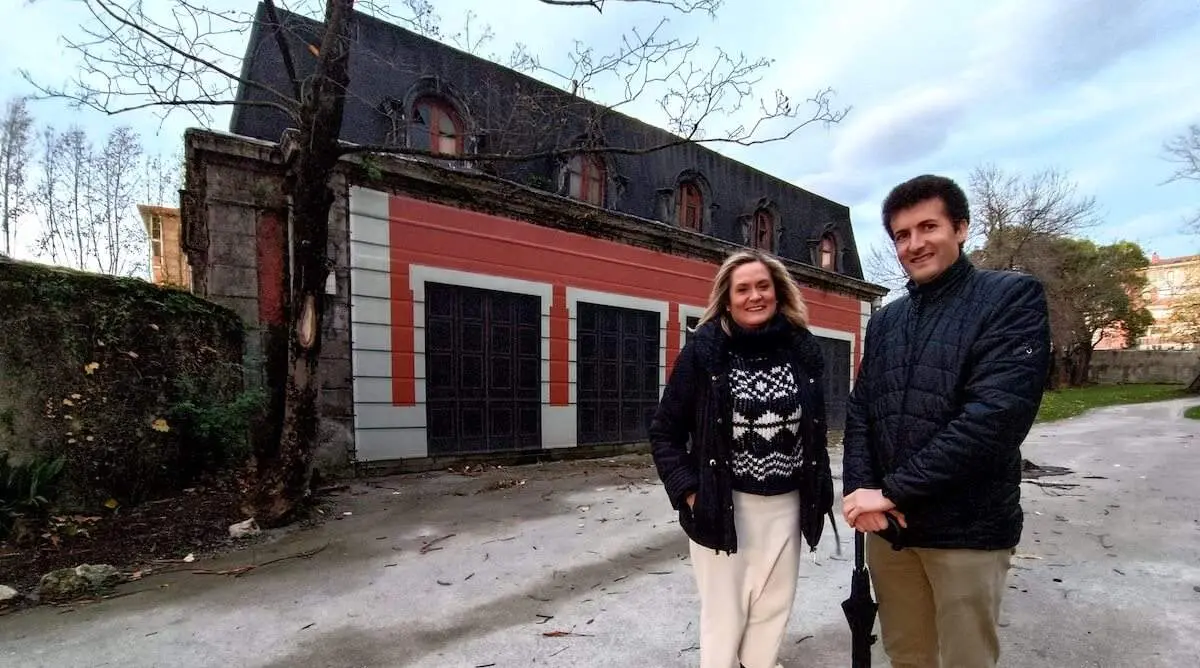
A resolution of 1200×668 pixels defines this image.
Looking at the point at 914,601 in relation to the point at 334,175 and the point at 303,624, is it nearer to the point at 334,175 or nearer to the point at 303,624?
the point at 303,624

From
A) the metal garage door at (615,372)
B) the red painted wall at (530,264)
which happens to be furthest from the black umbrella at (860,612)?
the metal garage door at (615,372)

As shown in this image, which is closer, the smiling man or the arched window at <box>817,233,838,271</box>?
the smiling man

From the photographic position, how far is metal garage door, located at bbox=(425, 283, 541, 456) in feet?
26.8

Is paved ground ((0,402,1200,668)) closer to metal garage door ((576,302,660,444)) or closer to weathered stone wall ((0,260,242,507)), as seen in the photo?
weathered stone wall ((0,260,242,507))

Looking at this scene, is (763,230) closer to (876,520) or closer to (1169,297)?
(876,520)

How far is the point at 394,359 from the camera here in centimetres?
779

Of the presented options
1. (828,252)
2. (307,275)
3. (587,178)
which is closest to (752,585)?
(307,275)

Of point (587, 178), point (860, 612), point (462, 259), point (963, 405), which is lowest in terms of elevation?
point (860, 612)

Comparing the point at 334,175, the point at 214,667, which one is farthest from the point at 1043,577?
the point at 334,175

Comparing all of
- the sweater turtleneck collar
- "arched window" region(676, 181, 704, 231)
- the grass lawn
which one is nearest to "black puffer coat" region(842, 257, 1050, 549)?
the sweater turtleneck collar

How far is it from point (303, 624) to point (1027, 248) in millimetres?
31018

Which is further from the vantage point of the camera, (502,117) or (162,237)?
(162,237)

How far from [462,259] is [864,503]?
291 inches

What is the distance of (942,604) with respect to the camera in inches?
73.0
